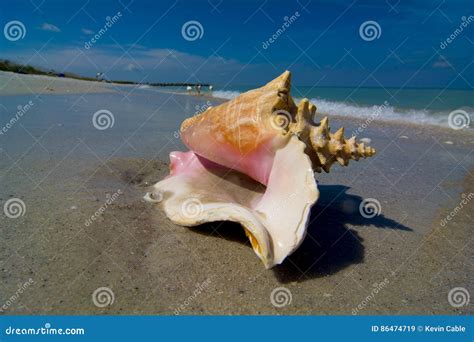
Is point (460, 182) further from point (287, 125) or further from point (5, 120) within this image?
point (5, 120)

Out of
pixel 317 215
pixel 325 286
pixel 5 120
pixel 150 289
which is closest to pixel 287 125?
pixel 317 215

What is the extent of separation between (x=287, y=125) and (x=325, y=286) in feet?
4.17

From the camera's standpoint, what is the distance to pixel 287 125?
301 cm
